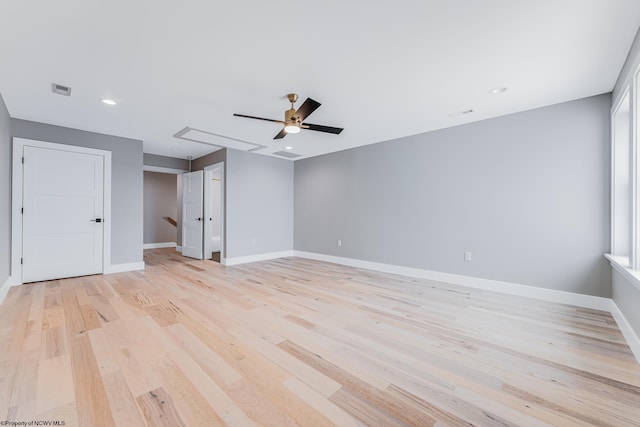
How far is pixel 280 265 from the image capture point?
207 inches

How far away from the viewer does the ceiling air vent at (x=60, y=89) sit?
2704 mm

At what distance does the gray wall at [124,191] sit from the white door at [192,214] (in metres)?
1.25

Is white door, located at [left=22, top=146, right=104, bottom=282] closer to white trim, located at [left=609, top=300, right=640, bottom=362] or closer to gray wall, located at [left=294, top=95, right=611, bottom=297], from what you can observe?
gray wall, located at [left=294, top=95, right=611, bottom=297]

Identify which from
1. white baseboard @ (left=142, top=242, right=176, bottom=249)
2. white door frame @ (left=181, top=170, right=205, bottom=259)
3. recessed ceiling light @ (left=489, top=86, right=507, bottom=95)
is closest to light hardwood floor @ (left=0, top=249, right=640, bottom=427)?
recessed ceiling light @ (left=489, top=86, right=507, bottom=95)

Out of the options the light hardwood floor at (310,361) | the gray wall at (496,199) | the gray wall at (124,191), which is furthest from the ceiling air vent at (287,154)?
the light hardwood floor at (310,361)

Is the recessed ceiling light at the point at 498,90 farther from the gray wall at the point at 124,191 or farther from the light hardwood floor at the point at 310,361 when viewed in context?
the gray wall at the point at 124,191

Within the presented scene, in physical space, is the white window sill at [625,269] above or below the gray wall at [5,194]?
below

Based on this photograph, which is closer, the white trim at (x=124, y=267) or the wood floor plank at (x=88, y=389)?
the wood floor plank at (x=88, y=389)

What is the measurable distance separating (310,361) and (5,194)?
4.50 m

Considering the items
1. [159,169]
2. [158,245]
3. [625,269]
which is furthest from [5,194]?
[625,269]

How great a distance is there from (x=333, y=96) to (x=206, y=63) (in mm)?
1291

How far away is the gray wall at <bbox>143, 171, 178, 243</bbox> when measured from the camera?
7.80 meters

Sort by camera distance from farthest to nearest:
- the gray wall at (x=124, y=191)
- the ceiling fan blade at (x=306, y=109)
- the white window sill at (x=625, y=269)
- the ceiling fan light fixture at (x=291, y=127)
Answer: the gray wall at (x=124, y=191) → the ceiling fan light fixture at (x=291, y=127) → the ceiling fan blade at (x=306, y=109) → the white window sill at (x=625, y=269)

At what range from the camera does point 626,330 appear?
89.5 inches
